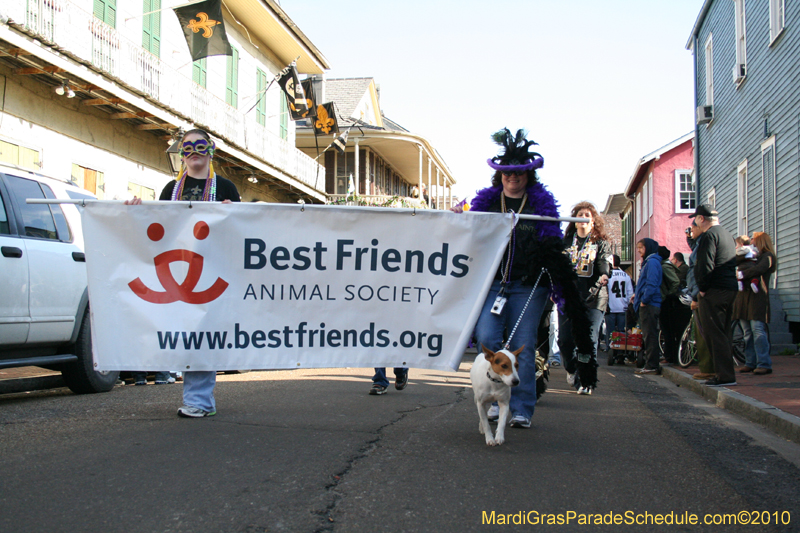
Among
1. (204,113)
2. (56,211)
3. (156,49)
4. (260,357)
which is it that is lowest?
(260,357)

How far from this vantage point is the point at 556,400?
7434 millimetres

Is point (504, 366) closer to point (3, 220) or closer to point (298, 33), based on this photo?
point (3, 220)

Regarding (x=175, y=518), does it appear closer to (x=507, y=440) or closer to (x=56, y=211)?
(x=507, y=440)

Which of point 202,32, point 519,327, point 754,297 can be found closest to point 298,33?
point 202,32

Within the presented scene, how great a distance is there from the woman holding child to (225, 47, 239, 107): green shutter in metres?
15.3

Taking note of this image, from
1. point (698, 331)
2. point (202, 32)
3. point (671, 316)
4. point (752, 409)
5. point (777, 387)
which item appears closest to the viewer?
point (752, 409)

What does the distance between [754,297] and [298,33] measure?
59.2ft

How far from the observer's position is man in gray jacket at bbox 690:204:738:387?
26.6 ft

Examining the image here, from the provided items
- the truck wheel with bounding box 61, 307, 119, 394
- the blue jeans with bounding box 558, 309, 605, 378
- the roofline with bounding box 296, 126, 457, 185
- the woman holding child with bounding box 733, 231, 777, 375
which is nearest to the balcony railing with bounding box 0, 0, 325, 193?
the roofline with bounding box 296, 126, 457, 185

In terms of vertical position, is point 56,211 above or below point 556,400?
above

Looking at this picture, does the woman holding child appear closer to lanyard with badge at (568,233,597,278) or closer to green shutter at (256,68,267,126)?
lanyard with badge at (568,233,597,278)

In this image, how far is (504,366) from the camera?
4.70 m

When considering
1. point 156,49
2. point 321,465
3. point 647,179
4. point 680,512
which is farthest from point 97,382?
point 647,179

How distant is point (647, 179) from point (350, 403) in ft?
104
